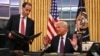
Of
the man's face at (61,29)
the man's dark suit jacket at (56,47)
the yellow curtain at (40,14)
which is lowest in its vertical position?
the man's dark suit jacket at (56,47)

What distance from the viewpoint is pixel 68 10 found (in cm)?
844

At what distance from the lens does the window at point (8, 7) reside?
828 centimetres

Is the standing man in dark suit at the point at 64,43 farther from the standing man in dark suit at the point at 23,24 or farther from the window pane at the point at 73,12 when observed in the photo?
the window pane at the point at 73,12

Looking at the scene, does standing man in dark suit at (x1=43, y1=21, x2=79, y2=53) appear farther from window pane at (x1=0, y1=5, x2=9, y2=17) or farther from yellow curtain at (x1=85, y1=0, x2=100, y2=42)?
window pane at (x1=0, y1=5, x2=9, y2=17)

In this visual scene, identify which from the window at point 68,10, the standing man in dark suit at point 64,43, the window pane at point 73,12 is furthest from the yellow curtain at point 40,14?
the standing man in dark suit at point 64,43

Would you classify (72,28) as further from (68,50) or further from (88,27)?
(68,50)

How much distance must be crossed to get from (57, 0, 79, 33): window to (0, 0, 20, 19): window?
4.11 feet

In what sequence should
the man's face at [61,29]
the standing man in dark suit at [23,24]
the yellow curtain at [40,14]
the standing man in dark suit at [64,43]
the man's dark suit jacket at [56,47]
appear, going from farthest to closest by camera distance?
the yellow curtain at [40,14] → the standing man in dark suit at [23,24] → the man's face at [61,29] → the man's dark suit jacket at [56,47] → the standing man in dark suit at [64,43]

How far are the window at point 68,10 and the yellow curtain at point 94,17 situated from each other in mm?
425

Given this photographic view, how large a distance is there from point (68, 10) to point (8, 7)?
5.90ft

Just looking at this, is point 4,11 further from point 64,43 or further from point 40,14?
point 64,43

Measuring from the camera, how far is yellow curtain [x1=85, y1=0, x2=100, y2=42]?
8023 mm

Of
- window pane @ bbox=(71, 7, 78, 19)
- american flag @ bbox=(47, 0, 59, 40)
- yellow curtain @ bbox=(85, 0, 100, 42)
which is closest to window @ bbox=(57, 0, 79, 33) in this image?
window pane @ bbox=(71, 7, 78, 19)

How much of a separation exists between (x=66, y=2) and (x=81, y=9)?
55 cm
